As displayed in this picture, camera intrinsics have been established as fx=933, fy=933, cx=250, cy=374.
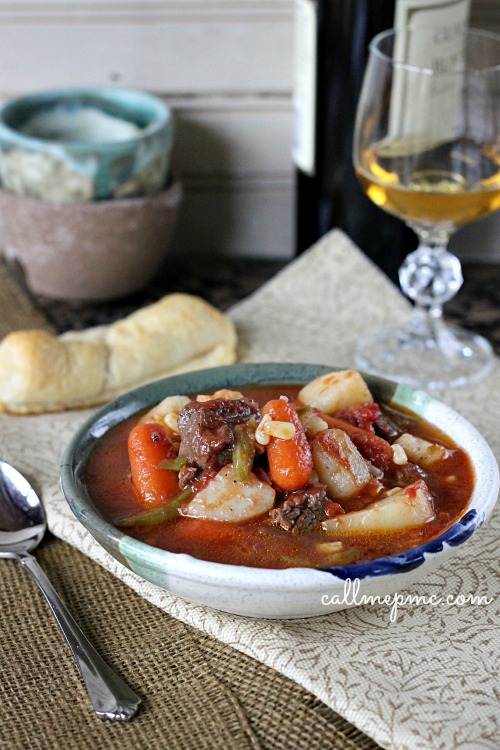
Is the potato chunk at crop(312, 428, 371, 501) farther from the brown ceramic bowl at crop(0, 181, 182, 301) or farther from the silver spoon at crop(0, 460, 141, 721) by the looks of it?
the brown ceramic bowl at crop(0, 181, 182, 301)

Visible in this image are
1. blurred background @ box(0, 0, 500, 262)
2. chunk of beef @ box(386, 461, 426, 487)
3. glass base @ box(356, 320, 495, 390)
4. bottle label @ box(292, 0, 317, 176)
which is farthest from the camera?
blurred background @ box(0, 0, 500, 262)

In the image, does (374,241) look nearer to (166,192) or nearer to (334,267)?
(334,267)

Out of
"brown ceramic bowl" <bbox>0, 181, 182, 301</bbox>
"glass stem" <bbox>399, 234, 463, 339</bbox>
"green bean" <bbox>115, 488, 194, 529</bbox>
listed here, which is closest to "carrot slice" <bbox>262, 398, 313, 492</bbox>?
"green bean" <bbox>115, 488, 194, 529</bbox>

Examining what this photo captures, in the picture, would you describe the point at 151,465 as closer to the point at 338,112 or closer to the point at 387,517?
the point at 387,517

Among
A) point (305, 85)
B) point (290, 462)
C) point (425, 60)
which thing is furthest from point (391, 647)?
point (305, 85)

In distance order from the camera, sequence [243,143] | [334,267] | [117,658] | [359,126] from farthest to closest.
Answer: [243,143] < [334,267] < [359,126] < [117,658]

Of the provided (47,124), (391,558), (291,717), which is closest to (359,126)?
(47,124)
